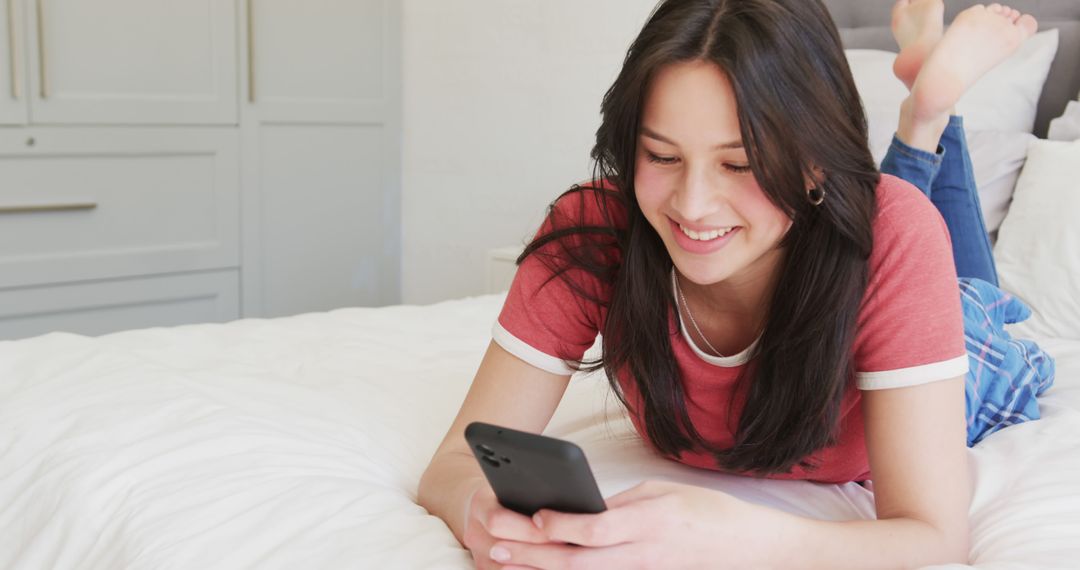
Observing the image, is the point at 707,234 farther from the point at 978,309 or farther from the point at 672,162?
the point at 978,309

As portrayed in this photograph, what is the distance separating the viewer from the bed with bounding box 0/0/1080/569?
1012 millimetres

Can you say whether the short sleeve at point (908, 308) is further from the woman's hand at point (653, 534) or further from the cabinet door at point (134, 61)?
the cabinet door at point (134, 61)

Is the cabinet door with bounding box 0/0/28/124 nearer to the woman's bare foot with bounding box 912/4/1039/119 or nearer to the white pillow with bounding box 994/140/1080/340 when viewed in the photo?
the woman's bare foot with bounding box 912/4/1039/119

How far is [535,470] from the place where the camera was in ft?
2.56

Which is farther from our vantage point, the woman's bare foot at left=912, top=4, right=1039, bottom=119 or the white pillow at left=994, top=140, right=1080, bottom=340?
the white pillow at left=994, top=140, right=1080, bottom=340

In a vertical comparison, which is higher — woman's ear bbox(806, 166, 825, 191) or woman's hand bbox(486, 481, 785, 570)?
woman's ear bbox(806, 166, 825, 191)

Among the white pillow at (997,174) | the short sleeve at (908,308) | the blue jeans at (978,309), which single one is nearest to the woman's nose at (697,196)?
the short sleeve at (908,308)

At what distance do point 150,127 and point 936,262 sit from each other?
2.62 metres

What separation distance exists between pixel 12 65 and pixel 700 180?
250 cm

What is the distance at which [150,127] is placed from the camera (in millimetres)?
3125

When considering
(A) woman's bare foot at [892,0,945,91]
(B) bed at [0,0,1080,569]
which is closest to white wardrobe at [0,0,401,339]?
(B) bed at [0,0,1080,569]

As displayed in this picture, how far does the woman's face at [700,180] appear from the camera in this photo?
3.07ft

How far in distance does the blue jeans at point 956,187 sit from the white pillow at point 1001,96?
0.45 metres

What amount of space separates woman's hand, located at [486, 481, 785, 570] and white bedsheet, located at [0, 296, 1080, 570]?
5.1 inches
